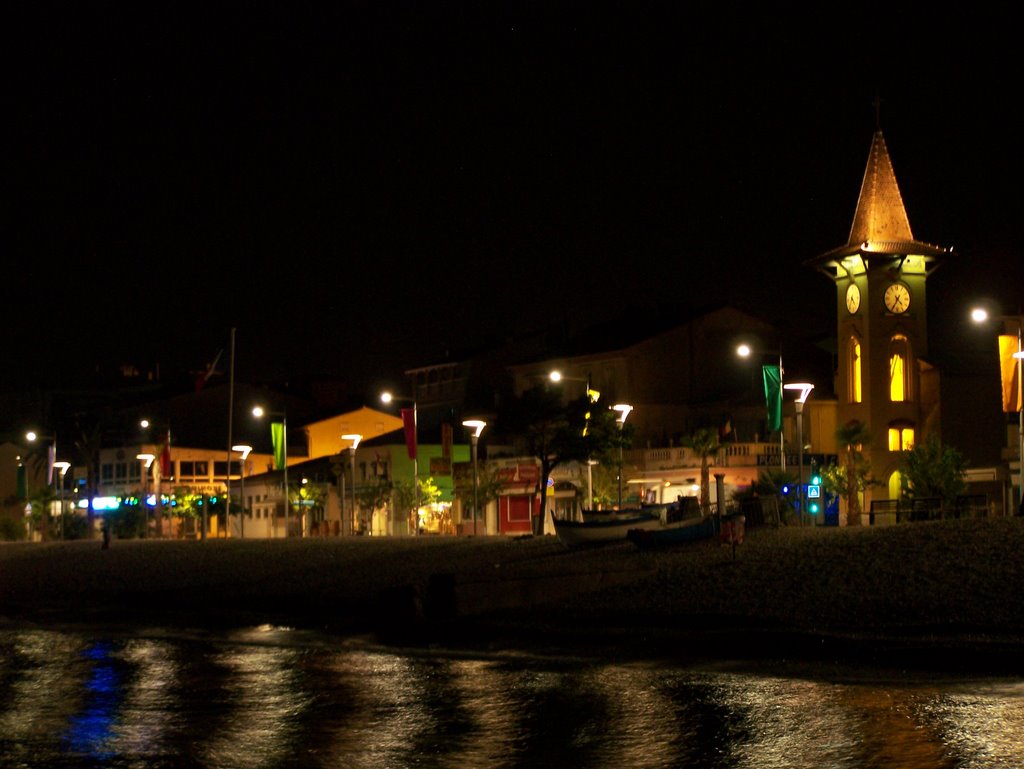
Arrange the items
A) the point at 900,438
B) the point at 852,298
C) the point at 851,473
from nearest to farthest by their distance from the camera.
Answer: the point at 851,473 → the point at 900,438 → the point at 852,298

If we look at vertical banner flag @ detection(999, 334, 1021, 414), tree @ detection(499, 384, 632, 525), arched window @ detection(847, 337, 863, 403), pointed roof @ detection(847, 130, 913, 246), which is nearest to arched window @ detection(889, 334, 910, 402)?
arched window @ detection(847, 337, 863, 403)

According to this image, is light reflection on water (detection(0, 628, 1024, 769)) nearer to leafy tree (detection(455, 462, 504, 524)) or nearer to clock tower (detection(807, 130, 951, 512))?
leafy tree (detection(455, 462, 504, 524))

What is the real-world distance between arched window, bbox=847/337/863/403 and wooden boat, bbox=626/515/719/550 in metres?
34.5

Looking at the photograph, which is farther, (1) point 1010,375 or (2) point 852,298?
(2) point 852,298

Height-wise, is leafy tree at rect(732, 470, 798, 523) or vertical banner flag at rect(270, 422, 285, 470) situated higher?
vertical banner flag at rect(270, 422, 285, 470)

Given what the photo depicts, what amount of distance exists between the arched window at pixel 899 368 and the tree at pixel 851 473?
2.67 metres

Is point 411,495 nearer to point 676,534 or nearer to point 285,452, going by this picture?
point 285,452

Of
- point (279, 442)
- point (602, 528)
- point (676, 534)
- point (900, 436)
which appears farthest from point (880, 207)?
point (676, 534)

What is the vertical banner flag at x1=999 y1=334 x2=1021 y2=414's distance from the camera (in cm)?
4550

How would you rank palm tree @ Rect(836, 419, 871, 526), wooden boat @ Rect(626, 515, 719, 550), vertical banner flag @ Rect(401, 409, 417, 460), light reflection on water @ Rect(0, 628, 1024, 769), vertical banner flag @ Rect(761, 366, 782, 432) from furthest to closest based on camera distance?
vertical banner flag @ Rect(401, 409, 417, 460), vertical banner flag @ Rect(761, 366, 782, 432), palm tree @ Rect(836, 419, 871, 526), wooden boat @ Rect(626, 515, 719, 550), light reflection on water @ Rect(0, 628, 1024, 769)

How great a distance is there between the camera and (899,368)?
7238cm

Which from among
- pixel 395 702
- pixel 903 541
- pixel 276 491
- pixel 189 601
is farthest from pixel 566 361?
pixel 395 702

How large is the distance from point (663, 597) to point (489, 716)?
10706mm

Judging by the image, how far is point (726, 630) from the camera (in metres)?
27.8
